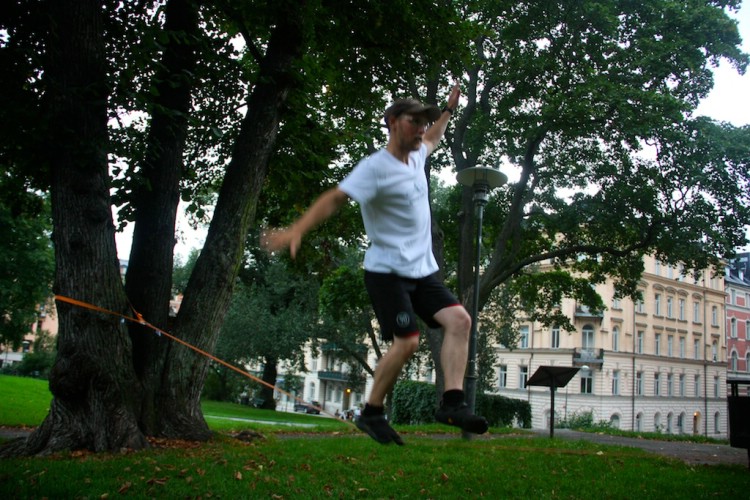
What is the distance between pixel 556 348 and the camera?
57062 mm

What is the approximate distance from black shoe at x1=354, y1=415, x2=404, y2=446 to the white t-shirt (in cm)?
104

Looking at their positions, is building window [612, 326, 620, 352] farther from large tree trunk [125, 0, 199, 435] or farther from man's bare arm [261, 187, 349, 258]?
man's bare arm [261, 187, 349, 258]

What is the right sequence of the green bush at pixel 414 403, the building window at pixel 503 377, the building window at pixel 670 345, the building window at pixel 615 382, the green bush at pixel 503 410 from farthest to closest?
the building window at pixel 670 345 < the building window at pixel 503 377 < the building window at pixel 615 382 < the green bush at pixel 414 403 < the green bush at pixel 503 410

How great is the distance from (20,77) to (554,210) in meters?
18.2

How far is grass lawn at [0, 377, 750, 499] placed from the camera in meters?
5.89

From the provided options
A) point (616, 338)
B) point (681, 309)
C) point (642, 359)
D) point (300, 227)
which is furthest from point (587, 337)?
point (300, 227)

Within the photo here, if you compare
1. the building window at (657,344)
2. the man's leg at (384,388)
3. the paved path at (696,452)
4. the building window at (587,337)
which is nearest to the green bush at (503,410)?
the paved path at (696,452)

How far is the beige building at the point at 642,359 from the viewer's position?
2180 inches

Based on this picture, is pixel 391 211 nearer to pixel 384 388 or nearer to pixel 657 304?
pixel 384 388

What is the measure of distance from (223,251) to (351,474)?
4.43m

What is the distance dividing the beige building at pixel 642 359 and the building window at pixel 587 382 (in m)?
0.09

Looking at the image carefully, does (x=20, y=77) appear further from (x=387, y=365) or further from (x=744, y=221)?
(x=744, y=221)

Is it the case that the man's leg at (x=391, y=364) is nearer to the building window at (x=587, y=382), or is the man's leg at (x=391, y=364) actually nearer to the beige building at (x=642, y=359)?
the beige building at (x=642, y=359)

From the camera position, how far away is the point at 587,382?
55531 mm
